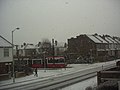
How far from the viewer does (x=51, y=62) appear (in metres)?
30.1

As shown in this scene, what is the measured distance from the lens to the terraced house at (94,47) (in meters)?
28.1

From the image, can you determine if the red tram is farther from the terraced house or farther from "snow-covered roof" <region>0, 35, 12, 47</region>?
"snow-covered roof" <region>0, 35, 12, 47</region>

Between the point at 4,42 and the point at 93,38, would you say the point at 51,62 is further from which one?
the point at 93,38

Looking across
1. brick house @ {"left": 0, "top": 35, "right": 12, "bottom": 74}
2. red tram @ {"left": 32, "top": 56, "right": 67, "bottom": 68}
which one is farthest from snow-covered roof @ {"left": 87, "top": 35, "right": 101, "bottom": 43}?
brick house @ {"left": 0, "top": 35, "right": 12, "bottom": 74}

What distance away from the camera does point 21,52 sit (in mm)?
43562

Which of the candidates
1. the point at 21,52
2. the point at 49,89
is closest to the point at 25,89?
the point at 49,89

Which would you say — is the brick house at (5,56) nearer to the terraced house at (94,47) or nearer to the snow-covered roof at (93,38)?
the terraced house at (94,47)

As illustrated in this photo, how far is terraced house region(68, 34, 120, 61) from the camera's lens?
2814 centimetres

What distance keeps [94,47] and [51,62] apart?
9.59 meters

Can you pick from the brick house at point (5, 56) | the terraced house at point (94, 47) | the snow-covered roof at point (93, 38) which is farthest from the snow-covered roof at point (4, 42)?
the snow-covered roof at point (93, 38)

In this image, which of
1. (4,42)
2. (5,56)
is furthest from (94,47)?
(4,42)

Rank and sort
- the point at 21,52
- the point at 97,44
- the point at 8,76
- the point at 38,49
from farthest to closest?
1. the point at 38,49
2. the point at 21,52
3. the point at 97,44
4. the point at 8,76

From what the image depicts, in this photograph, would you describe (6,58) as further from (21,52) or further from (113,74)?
(21,52)

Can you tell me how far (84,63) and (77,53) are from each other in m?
3.39
